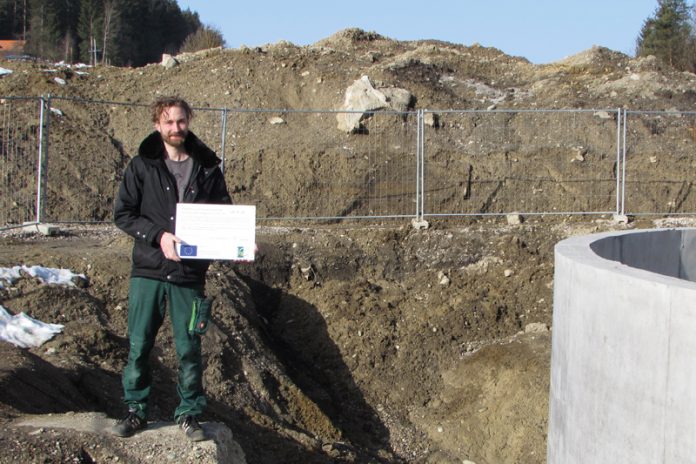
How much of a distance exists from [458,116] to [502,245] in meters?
5.05

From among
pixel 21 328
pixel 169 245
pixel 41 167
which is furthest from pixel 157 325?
pixel 41 167

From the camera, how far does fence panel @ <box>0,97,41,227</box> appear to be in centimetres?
1385

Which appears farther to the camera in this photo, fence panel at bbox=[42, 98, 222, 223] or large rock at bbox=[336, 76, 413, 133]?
large rock at bbox=[336, 76, 413, 133]

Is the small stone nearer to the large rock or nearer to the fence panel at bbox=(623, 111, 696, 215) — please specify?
the fence panel at bbox=(623, 111, 696, 215)

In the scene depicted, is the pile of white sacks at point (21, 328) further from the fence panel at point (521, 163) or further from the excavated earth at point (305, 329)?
the fence panel at point (521, 163)

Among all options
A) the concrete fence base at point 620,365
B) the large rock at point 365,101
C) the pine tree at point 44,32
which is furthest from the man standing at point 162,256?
the pine tree at point 44,32

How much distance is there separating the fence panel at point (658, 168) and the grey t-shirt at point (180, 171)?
1153cm

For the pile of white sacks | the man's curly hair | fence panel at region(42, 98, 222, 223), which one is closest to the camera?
the man's curly hair

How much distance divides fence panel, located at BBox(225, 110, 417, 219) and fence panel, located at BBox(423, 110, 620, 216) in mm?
596

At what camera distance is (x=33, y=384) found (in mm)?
6164

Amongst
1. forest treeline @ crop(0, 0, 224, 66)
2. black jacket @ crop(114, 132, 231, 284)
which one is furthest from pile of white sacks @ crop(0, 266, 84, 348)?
forest treeline @ crop(0, 0, 224, 66)

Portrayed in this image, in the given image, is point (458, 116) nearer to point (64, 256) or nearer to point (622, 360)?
point (64, 256)

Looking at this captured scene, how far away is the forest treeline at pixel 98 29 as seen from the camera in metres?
43.6

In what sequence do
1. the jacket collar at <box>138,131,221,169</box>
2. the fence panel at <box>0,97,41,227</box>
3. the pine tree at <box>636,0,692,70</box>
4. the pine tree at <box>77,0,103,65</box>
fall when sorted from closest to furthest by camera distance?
the jacket collar at <box>138,131,221,169</box>, the fence panel at <box>0,97,41,227</box>, the pine tree at <box>636,0,692,70</box>, the pine tree at <box>77,0,103,65</box>
